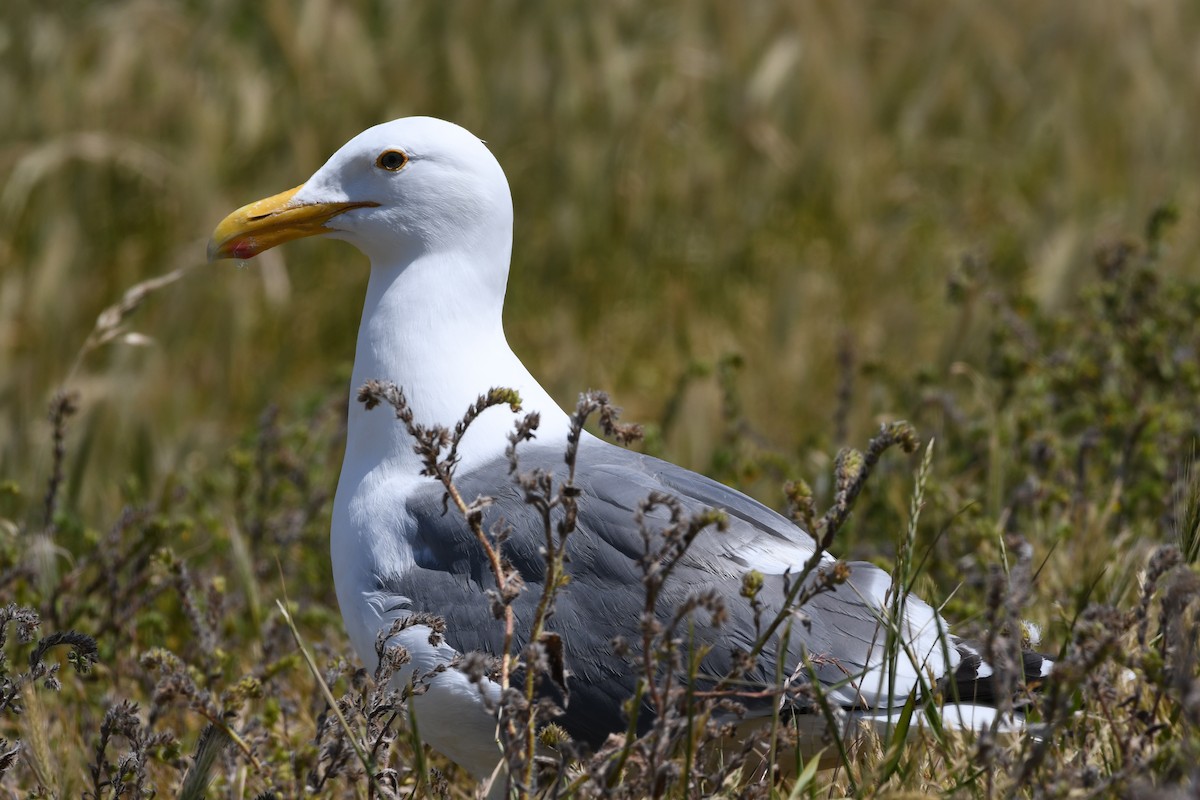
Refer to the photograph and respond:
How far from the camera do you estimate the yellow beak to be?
2967mm

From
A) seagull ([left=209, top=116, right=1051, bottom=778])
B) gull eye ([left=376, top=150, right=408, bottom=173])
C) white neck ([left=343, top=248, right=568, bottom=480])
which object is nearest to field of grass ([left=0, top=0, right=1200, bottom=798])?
seagull ([left=209, top=116, right=1051, bottom=778])

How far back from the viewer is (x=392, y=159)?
2924 millimetres

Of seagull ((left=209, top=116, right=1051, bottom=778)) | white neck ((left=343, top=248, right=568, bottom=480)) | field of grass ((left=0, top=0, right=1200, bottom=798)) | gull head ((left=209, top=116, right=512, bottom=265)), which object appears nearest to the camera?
seagull ((left=209, top=116, right=1051, bottom=778))


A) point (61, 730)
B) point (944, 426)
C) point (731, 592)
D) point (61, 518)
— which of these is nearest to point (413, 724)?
point (731, 592)

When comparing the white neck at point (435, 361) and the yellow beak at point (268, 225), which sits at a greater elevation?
the yellow beak at point (268, 225)

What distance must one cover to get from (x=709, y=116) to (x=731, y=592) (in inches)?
189

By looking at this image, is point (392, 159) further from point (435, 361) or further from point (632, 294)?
point (632, 294)

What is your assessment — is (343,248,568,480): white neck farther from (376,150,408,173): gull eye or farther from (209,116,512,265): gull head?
(376,150,408,173): gull eye

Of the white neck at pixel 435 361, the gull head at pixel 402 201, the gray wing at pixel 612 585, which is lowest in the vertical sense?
the gray wing at pixel 612 585

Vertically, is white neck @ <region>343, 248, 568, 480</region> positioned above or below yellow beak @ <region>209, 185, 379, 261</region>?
below

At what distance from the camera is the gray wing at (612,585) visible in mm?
2367

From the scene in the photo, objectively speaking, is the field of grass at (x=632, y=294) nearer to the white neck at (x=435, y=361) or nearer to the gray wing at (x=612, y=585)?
the gray wing at (x=612, y=585)

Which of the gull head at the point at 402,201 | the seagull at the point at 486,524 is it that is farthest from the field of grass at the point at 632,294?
the gull head at the point at 402,201

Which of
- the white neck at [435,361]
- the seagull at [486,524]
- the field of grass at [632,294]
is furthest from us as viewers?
the field of grass at [632,294]
